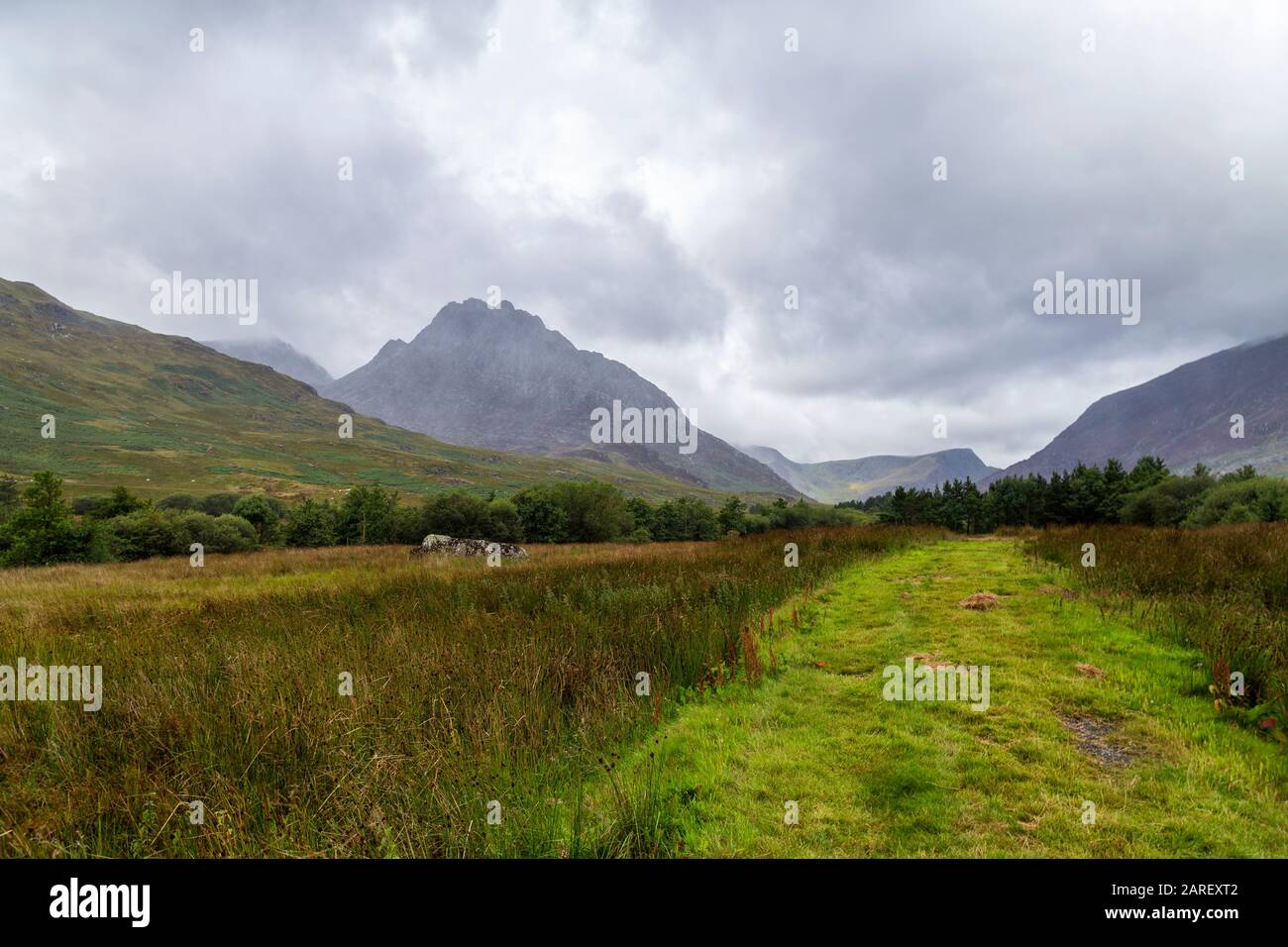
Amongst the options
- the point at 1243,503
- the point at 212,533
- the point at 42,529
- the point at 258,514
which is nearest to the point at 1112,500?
the point at 1243,503

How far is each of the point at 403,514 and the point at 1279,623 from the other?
136 ft

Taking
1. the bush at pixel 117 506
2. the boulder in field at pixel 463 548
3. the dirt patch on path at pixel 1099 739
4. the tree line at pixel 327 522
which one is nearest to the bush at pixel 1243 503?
the tree line at pixel 327 522

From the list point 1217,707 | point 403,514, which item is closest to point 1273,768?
point 1217,707

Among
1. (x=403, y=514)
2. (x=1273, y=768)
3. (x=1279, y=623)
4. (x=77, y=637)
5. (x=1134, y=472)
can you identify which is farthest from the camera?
(x=1134, y=472)

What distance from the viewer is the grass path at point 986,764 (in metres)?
3.13

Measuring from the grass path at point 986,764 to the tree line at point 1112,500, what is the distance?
27152 mm

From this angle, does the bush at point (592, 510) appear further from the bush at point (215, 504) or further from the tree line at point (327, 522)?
the bush at point (215, 504)

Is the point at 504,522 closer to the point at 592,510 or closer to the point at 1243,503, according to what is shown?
the point at 592,510

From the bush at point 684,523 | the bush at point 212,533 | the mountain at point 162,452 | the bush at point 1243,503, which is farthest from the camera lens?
the mountain at point 162,452

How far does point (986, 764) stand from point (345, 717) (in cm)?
539

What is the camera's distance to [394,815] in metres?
3.44

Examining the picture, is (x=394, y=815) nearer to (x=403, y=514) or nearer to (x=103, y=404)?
(x=403, y=514)

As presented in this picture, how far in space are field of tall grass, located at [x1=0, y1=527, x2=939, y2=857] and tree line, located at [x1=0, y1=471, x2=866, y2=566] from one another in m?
20.3
